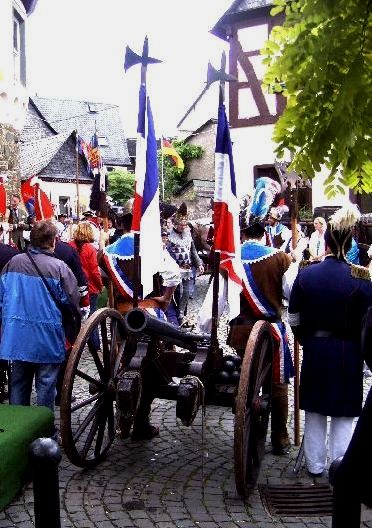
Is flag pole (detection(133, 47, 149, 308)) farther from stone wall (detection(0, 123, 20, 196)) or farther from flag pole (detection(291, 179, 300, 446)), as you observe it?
stone wall (detection(0, 123, 20, 196))

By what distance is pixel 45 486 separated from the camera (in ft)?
9.12

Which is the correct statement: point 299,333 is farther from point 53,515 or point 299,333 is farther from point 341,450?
point 53,515

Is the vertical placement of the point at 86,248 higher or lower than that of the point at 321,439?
higher

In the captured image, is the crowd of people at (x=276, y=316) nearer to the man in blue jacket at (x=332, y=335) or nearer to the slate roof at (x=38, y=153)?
the man in blue jacket at (x=332, y=335)

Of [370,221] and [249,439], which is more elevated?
[370,221]

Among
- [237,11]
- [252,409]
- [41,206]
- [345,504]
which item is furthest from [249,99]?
[345,504]

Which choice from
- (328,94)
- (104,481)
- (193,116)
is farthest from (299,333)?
(193,116)

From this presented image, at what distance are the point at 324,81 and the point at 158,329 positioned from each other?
220 cm

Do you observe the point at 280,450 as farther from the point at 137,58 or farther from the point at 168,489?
the point at 137,58

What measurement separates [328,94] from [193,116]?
1798 inches

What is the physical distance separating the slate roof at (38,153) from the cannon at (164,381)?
1334 inches

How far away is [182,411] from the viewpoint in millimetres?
4477

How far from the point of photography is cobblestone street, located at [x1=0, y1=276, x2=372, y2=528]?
4066 mm

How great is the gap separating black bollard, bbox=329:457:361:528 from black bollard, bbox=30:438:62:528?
1138 millimetres
